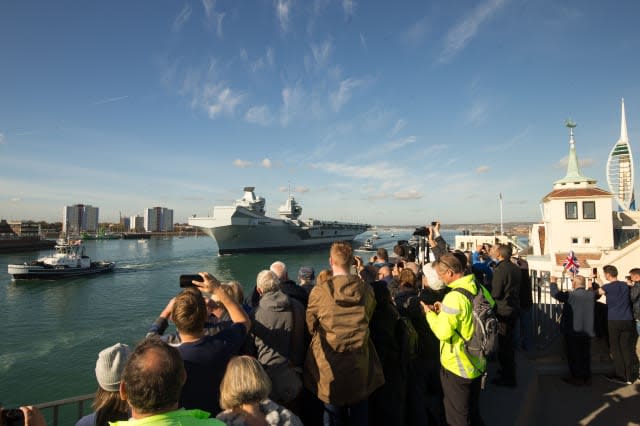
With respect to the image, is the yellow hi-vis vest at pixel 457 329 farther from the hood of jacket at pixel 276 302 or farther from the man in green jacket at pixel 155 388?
the man in green jacket at pixel 155 388

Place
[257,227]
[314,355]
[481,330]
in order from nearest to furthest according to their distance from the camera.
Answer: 1. [314,355]
2. [481,330]
3. [257,227]

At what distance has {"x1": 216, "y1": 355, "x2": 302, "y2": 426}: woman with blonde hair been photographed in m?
1.57

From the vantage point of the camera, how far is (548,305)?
5.66 meters

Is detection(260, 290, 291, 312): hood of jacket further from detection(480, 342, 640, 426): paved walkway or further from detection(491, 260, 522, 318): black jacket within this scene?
detection(491, 260, 522, 318): black jacket

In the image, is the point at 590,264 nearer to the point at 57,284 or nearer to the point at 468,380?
the point at 468,380

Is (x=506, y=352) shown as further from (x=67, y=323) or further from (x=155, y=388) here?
(x=67, y=323)

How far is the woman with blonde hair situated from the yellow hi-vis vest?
5.20 ft

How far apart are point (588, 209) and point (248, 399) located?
21.9 meters

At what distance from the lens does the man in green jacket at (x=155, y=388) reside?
1.20 m

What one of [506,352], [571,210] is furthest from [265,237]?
[506,352]

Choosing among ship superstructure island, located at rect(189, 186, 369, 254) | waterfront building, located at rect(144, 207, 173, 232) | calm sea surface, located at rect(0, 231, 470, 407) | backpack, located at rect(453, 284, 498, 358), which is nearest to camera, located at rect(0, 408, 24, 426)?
backpack, located at rect(453, 284, 498, 358)

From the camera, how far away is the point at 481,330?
281 centimetres

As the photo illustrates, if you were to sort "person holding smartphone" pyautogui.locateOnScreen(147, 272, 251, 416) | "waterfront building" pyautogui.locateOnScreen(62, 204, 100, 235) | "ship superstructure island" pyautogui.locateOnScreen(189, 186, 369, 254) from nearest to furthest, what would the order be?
"person holding smartphone" pyautogui.locateOnScreen(147, 272, 251, 416), "ship superstructure island" pyautogui.locateOnScreen(189, 186, 369, 254), "waterfront building" pyautogui.locateOnScreen(62, 204, 100, 235)

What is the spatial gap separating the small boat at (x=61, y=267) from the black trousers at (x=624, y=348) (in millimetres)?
37223
